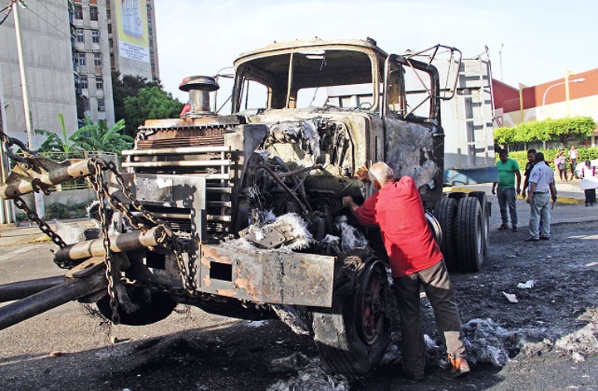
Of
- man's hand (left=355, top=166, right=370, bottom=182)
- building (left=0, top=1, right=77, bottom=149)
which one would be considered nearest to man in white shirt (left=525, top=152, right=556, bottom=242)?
man's hand (left=355, top=166, right=370, bottom=182)

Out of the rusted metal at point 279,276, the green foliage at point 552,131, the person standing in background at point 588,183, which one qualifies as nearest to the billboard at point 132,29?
the green foliage at point 552,131

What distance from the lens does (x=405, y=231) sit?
3.89 m

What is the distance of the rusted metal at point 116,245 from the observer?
9.91 feet

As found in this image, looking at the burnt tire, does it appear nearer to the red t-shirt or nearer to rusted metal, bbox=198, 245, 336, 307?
rusted metal, bbox=198, 245, 336, 307

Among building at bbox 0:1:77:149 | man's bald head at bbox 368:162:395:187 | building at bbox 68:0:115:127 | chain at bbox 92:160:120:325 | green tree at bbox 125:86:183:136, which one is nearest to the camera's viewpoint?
chain at bbox 92:160:120:325

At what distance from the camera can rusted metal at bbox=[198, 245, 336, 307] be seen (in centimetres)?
305

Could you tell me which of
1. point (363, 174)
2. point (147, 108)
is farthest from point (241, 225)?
point (147, 108)

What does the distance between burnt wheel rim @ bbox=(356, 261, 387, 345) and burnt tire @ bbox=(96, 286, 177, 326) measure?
143cm

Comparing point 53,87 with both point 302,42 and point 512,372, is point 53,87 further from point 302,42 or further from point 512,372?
point 512,372

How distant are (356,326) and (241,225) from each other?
1.03 m

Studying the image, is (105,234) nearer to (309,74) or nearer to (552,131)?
(309,74)

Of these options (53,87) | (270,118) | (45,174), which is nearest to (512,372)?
(270,118)

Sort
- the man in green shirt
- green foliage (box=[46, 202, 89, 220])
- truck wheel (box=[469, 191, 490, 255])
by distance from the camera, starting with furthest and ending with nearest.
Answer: green foliage (box=[46, 202, 89, 220]) → the man in green shirt → truck wheel (box=[469, 191, 490, 255])

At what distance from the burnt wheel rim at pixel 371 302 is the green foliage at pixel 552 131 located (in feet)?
99.4
